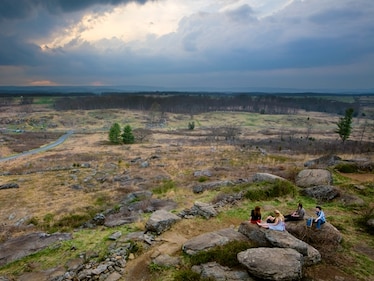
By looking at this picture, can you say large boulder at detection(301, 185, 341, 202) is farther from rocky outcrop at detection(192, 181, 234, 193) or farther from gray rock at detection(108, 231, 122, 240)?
gray rock at detection(108, 231, 122, 240)

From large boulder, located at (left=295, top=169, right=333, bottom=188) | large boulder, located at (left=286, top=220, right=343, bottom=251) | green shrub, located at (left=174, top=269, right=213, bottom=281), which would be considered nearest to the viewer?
green shrub, located at (left=174, top=269, right=213, bottom=281)

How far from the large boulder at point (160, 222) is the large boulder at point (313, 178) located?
1235 centimetres

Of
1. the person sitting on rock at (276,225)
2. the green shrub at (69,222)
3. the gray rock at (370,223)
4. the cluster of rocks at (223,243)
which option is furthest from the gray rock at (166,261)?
the gray rock at (370,223)

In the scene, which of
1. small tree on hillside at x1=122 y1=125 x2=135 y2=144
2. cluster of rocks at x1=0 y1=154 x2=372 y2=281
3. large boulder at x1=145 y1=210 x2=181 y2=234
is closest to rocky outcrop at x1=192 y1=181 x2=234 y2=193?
cluster of rocks at x1=0 y1=154 x2=372 y2=281

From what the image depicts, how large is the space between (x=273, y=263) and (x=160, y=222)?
721 cm

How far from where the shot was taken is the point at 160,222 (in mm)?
15547

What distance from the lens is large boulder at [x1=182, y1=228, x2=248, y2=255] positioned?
12609 millimetres

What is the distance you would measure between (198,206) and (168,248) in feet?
16.4

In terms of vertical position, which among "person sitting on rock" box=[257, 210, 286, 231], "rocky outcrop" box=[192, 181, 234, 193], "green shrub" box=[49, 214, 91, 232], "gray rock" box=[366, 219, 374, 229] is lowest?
"green shrub" box=[49, 214, 91, 232]

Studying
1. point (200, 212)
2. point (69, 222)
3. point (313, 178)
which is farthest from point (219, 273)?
point (313, 178)

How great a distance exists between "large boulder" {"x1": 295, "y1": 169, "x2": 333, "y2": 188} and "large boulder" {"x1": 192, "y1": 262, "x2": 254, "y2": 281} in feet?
47.1

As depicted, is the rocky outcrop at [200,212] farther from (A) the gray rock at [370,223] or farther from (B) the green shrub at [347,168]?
(B) the green shrub at [347,168]

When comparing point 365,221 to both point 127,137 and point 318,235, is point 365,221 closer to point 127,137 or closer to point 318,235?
point 318,235

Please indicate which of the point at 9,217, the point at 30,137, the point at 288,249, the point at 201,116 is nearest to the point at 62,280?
the point at 288,249
